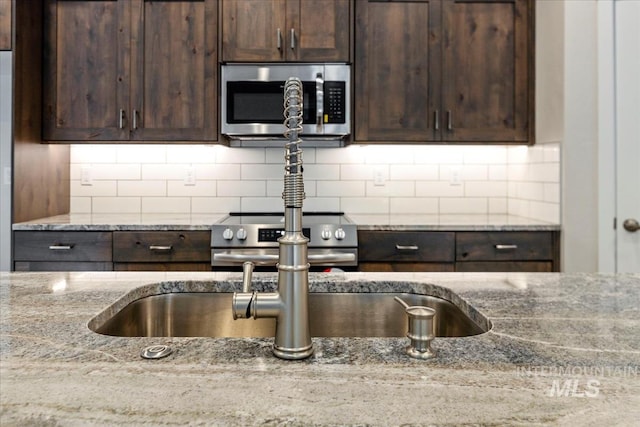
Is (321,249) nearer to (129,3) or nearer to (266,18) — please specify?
(266,18)

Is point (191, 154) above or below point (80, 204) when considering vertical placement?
above

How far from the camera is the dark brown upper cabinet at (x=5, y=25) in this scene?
268 cm

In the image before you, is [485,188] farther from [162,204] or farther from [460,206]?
[162,204]

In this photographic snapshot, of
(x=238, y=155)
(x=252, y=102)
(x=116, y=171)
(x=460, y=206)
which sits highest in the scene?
(x=252, y=102)

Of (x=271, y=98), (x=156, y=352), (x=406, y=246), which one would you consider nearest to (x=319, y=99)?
(x=271, y=98)

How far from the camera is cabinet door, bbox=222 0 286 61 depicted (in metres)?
2.93

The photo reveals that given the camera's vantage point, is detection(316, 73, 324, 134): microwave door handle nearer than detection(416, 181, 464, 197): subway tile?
Yes

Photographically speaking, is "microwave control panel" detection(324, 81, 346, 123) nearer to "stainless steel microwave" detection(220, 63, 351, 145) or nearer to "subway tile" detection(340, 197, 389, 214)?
"stainless steel microwave" detection(220, 63, 351, 145)

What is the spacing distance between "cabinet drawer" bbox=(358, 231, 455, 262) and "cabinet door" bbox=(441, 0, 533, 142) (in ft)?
2.20

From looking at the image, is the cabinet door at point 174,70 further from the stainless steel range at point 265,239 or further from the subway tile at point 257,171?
the stainless steel range at point 265,239

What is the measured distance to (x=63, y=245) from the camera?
105 inches

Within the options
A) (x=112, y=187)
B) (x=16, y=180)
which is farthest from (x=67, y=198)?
(x=16, y=180)

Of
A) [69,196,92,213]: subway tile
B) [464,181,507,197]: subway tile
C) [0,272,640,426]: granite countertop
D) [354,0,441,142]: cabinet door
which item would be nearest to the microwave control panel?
[354,0,441,142]: cabinet door

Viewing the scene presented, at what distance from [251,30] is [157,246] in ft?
4.41
